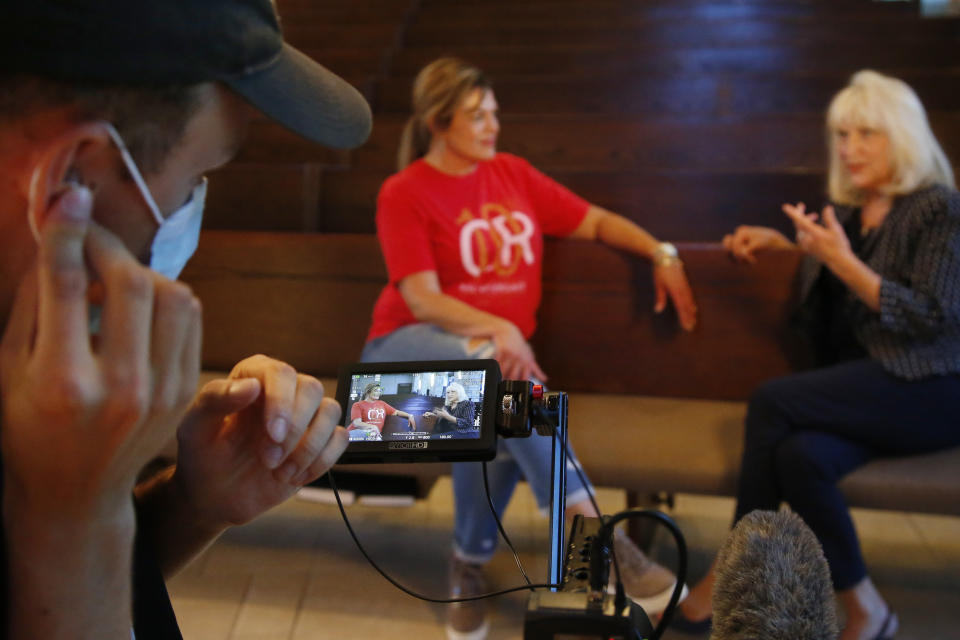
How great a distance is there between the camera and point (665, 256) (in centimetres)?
203

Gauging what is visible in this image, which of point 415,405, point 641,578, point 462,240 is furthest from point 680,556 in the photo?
point 462,240

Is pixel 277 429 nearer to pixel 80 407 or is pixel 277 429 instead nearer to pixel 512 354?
pixel 80 407

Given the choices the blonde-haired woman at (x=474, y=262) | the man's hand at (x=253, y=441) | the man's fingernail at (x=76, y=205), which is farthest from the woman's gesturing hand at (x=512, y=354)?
the man's fingernail at (x=76, y=205)

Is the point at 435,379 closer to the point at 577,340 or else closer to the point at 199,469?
the point at 199,469

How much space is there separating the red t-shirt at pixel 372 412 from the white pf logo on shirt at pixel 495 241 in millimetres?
1142

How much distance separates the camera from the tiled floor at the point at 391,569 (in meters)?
1.80

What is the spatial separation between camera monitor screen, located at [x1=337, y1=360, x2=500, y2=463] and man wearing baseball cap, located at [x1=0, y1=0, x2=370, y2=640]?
282 millimetres

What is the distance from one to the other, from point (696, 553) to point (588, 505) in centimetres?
51

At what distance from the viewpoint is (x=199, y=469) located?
69cm

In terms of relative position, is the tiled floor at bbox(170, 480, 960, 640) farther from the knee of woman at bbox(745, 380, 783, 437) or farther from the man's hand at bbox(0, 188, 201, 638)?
the man's hand at bbox(0, 188, 201, 638)

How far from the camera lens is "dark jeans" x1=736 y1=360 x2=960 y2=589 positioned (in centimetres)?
166

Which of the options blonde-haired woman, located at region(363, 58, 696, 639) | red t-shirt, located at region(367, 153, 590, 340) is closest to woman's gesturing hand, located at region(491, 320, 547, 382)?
blonde-haired woman, located at region(363, 58, 696, 639)

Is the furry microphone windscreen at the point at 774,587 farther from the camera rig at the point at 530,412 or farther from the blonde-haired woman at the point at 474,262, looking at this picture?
the blonde-haired woman at the point at 474,262

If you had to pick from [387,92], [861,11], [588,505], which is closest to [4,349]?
[588,505]
